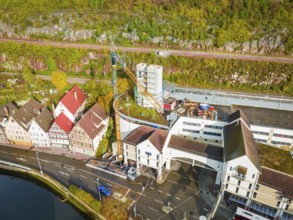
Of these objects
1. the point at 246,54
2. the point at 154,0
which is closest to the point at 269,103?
the point at 246,54

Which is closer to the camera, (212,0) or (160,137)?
(160,137)

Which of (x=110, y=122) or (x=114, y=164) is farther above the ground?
(x=110, y=122)

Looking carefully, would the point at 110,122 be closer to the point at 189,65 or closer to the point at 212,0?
the point at 189,65

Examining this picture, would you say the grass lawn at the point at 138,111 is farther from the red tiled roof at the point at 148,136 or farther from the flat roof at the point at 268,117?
the flat roof at the point at 268,117

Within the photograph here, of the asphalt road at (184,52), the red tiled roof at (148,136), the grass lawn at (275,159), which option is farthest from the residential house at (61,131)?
the grass lawn at (275,159)

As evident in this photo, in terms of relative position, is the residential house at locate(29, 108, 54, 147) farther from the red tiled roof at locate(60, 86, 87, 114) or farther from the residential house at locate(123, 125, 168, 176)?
the residential house at locate(123, 125, 168, 176)

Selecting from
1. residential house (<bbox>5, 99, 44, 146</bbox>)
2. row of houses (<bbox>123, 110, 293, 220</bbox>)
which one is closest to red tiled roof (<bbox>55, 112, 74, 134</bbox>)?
residential house (<bbox>5, 99, 44, 146</bbox>)
